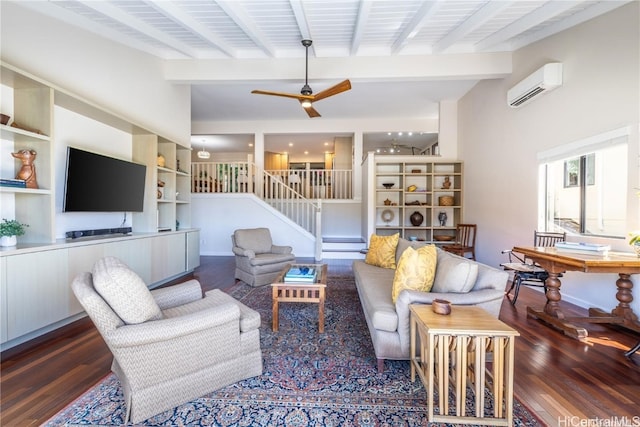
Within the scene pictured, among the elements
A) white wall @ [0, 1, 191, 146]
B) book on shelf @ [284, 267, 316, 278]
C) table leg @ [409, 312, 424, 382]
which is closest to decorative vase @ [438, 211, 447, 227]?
book on shelf @ [284, 267, 316, 278]

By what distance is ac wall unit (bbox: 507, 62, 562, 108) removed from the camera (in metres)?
3.63

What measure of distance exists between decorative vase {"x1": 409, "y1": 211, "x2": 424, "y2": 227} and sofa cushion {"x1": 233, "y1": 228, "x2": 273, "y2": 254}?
3265mm

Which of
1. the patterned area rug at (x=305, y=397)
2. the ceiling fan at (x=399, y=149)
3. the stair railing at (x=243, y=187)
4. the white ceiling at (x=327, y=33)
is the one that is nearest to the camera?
the patterned area rug at (x=305, y=397)

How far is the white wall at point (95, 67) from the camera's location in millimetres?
2822

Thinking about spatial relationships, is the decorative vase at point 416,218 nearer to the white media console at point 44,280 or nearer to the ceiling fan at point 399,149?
the ceiling fan at point 399,149

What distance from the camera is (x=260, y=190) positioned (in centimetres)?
785

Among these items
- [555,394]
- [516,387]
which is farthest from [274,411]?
[555,394]

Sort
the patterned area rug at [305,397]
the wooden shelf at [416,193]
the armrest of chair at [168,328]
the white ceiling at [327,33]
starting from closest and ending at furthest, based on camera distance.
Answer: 1. the armrest of chair at [168,328]
2. the patterned area rug at [305,397]
3. the white ceiling at [327,33]
4. the wooden shelf at [416,193]

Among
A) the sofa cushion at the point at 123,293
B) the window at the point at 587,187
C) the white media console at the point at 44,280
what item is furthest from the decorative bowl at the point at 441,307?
the white media console at the point at 44,280

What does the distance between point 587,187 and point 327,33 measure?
12.8ft

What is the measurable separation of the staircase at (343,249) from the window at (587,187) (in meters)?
3.47

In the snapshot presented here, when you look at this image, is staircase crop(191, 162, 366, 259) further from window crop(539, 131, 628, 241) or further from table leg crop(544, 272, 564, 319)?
table leg crop(544, 272, 564, 319)

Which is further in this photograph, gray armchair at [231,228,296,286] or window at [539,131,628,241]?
gray armchair at [231,228,296,286]

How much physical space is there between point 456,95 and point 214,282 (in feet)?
19.9
